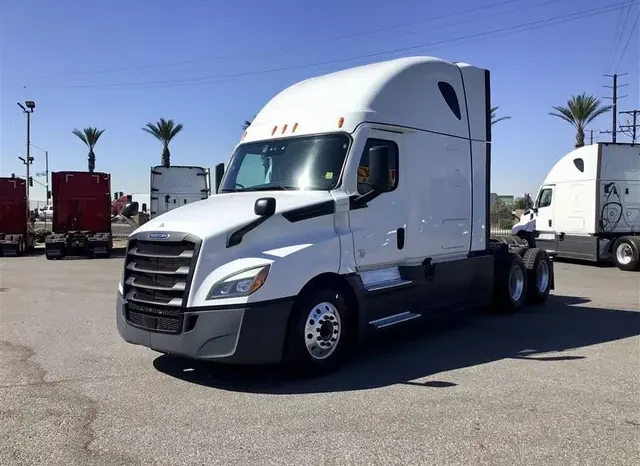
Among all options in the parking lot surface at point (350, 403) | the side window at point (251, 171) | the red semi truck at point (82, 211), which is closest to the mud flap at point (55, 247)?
the red semi truck at point (82, 211)

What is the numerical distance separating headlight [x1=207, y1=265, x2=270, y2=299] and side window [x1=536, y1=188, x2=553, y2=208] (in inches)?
660

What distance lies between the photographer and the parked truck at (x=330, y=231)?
575cm

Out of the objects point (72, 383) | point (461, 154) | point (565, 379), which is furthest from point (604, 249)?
point (72, 383)

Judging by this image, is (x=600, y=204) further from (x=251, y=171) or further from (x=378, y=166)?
(x=251, y=171)

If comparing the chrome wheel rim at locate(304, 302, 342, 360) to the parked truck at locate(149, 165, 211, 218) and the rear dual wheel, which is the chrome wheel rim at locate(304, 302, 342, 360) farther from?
the parked truck at locate(149, 165, 211, 218)

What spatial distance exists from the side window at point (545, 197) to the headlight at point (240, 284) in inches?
660

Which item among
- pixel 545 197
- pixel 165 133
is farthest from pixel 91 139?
pixel 545 197

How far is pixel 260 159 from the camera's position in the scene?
24.4ft

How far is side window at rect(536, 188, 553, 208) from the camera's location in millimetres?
20125

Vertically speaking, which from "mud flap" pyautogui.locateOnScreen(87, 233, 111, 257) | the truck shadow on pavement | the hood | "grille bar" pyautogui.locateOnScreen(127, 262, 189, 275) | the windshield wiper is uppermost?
the windshield wiper

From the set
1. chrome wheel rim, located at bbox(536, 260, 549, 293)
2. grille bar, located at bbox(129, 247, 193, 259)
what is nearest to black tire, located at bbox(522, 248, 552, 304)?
chrome wheel rim, located at bbox(536, 260, 549, 293)

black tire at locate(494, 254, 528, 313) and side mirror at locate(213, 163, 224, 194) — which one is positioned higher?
side mirror at locate(213, 163, 224, 194)

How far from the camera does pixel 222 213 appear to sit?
20.6 feet

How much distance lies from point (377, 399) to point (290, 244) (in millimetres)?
1770
